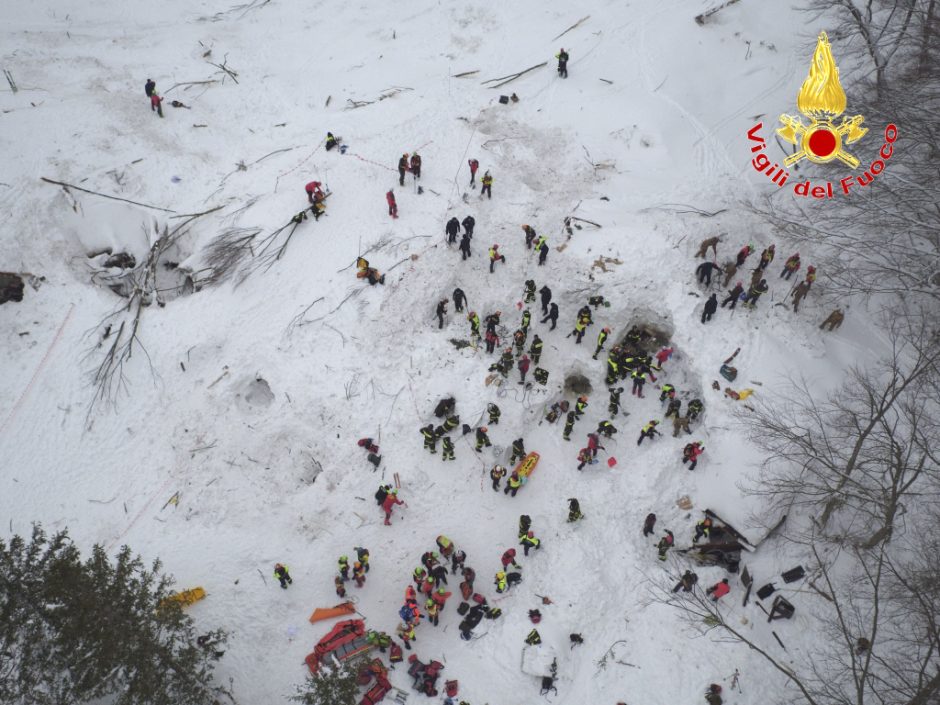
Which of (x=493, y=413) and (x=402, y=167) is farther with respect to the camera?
(x=402, y=167)

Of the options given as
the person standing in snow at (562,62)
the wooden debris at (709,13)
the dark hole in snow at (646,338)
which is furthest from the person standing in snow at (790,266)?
the wooden debris at (709,13)

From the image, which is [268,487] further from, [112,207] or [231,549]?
[112,207]

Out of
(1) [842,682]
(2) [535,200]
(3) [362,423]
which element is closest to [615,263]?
(2) [535,200]

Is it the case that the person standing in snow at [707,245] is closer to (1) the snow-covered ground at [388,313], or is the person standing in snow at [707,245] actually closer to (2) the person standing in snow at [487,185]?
(1) the snow-covered ground at [388,313]

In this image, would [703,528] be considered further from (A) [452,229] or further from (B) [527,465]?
(A) [452,229]

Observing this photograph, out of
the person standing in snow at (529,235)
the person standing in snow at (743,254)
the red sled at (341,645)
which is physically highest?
the person standing in snow at (529,235)

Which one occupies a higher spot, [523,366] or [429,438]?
[523,366]

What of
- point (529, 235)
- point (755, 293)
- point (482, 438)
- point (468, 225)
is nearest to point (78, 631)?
point (482, 438)
